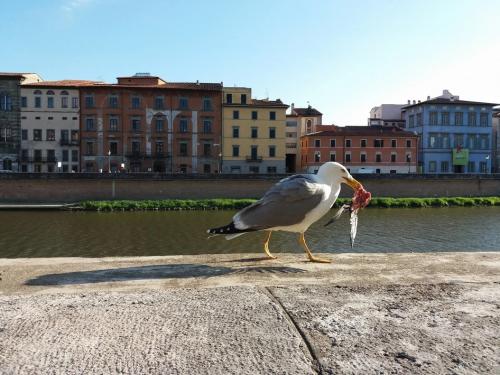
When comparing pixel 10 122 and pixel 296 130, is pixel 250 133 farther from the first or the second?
pixel 10 122

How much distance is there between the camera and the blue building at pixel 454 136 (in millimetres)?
69188

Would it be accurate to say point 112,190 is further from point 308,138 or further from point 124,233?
point 308,138

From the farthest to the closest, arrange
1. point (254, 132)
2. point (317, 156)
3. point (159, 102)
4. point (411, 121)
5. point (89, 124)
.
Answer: point (411, 121) → point (317, 156) → point (254, 132) → point (159, 102) → point (89, 124)

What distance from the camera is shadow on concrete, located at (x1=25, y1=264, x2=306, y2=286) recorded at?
190 inches

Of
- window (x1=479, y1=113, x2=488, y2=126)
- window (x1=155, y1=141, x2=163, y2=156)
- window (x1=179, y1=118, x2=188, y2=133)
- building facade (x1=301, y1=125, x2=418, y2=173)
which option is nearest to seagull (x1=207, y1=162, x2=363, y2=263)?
window (x1=155, y1=141, x2=163, y2=156)

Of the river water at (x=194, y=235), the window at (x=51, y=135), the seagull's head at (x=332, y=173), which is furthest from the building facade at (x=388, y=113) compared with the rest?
the seagull's head at (x=332, y=173)

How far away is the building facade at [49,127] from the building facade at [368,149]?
3316 centimetres

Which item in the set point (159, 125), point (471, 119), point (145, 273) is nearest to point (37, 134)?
point (159, 125)

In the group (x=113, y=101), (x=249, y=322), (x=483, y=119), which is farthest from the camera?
(x=483, y=119)

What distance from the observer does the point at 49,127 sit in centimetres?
6009

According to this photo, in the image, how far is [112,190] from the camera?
46.9m

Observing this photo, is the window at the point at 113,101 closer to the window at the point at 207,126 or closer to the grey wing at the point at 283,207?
the window at the point at 207,126

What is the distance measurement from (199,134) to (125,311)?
2271 inches

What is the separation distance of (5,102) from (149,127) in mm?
18954
